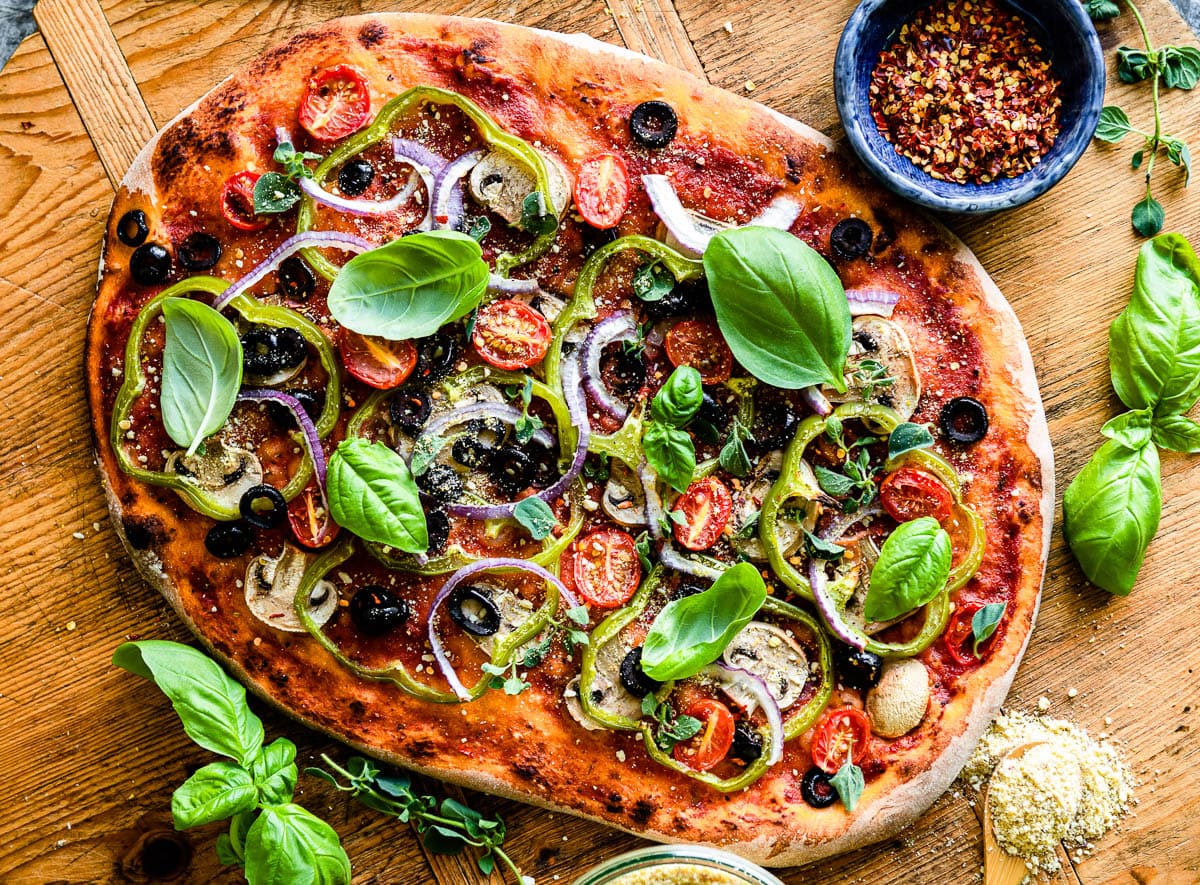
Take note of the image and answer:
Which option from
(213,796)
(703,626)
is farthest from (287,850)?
(703,626)

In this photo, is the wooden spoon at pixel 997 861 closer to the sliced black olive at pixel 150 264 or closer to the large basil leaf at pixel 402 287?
the large basil leaf at pixel 402 287

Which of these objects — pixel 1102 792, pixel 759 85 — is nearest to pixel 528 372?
pixel 759 85

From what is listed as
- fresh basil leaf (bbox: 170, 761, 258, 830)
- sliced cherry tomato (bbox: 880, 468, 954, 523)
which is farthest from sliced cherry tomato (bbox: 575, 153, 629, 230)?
fresh basil leaf (bbox: 170, 761, 258, 830)

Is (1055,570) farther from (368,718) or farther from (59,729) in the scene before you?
(59,729)

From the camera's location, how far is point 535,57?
3.26 metres

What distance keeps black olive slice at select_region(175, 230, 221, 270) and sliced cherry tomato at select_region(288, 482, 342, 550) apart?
76cm

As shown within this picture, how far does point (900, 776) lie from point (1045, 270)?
5.76 feet

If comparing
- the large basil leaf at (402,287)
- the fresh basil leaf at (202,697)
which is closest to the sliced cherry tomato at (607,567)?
the large basil leaf at (402,287)

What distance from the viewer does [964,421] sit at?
10.6 ft

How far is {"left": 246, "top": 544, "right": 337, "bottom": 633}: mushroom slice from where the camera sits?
3.18 meters

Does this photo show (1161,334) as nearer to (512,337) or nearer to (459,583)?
(512,337)

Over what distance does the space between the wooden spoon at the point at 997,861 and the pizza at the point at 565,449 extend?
0.84 feet

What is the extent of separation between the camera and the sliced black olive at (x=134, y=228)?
323 centimetres

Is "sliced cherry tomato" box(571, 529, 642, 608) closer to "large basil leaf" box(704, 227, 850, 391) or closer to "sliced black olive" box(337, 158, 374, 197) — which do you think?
"large basil leaf" box(704, 227, 850, 391)
